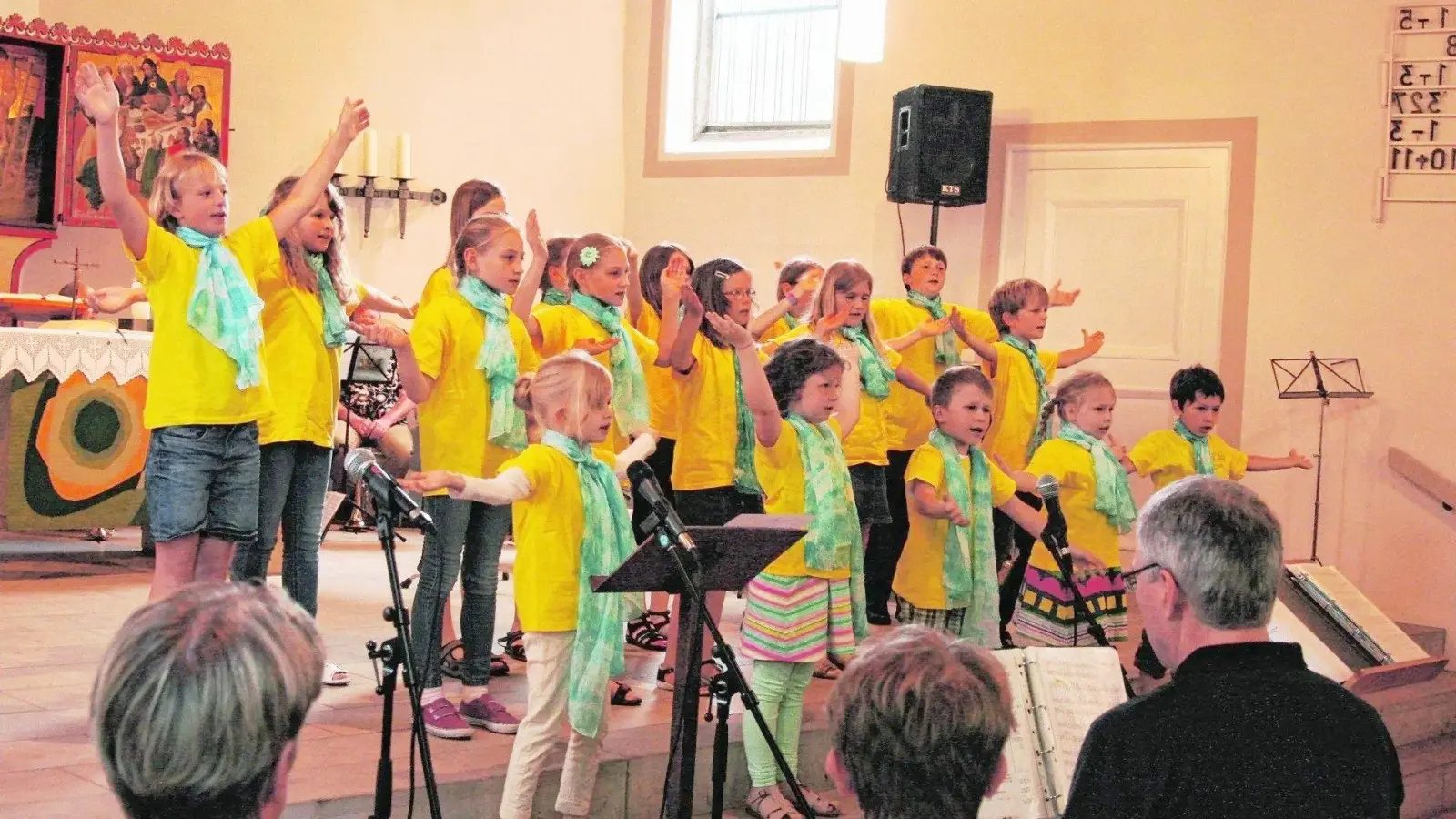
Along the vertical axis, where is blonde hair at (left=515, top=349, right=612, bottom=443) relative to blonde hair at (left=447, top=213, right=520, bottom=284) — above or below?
below

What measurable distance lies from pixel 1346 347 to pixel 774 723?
4.69m

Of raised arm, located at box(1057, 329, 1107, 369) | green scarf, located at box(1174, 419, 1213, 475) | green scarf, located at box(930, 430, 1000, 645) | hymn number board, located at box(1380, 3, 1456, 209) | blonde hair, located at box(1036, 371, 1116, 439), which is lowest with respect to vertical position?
green scarf, located at box(930, 430, 1000, 645)

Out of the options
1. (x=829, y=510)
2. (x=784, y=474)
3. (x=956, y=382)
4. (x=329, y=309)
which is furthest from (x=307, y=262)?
(x=956, y=382)

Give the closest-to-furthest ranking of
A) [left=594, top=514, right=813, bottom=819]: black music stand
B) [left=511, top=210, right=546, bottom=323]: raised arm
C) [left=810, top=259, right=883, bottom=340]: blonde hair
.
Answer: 1. [left=594, top=514, right=813, bottom=819]: black music stand
2. [left=511, top=210, right=546, bottom=323]: raised arm
3. [left=810, top=259, right=883, bottom=340]: blonde hair

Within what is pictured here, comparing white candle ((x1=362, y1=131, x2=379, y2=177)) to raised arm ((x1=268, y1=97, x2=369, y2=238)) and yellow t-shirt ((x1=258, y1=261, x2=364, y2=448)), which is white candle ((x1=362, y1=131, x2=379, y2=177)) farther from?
raised arm ((x1=268, y1=97, x2=369, y2=238))

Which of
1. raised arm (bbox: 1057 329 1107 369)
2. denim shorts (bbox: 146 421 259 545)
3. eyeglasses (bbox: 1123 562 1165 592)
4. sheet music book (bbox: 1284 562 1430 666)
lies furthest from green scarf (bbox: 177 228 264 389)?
raised arm (bbox: 1057 329 1107 369)

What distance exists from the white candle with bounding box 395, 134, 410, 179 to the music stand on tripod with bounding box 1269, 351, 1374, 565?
4665mm

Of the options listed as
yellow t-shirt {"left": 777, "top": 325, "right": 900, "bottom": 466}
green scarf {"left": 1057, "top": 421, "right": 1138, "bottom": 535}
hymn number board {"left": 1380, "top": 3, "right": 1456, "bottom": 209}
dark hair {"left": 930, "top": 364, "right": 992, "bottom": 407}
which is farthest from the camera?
hymn number board {"left": 1380, "top": 3, "right": 1456, "bottom": 209}

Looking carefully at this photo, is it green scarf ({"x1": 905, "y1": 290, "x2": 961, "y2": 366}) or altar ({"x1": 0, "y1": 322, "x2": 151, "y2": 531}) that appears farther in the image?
green scarf ({"x1": 905, "y1": 290, "x2": 961, "y2": 366})

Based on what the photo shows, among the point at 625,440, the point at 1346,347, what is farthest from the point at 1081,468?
the point at 1346,347

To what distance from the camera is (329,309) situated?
4273mm

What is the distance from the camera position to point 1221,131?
7.98m

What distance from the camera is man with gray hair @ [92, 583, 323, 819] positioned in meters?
1.45

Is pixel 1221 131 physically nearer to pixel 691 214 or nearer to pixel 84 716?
pixel 691 214
